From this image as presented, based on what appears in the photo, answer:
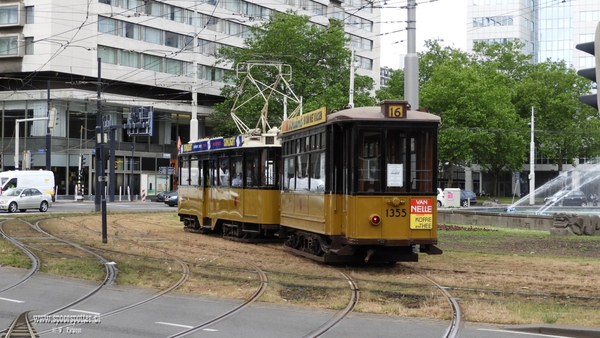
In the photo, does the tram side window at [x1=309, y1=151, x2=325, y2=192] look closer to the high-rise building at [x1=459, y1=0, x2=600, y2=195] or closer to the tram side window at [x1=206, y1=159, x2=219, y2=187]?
the tram side window at [x1=206, y1=159, x2=219, y2=187]

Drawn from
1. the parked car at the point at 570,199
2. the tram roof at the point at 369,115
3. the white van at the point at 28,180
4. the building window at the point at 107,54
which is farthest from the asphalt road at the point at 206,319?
the building window at the point at 107,54

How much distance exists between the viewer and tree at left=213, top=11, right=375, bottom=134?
192 ft

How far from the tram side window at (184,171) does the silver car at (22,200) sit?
17.3 m

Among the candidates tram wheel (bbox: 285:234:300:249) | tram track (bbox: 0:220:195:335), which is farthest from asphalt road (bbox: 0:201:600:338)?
tram wheel (bbox: 285:234:300:249)

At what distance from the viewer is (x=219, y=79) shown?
68750 millimetres

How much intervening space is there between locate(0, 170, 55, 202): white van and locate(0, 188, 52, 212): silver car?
16.9ft

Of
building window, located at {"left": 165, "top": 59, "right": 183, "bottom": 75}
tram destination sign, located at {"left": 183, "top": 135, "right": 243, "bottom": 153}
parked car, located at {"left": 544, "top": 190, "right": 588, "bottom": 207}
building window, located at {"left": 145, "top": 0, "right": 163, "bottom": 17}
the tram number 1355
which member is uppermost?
building window, located at {"left": 145, "top": 0, "right": 163, "bottom": 17}

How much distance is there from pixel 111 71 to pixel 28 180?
1354cm

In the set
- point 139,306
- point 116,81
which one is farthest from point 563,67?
point 139,306

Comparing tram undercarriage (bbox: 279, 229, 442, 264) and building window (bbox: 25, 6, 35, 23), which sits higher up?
building window (bbox: 25, 6, 35, 23)

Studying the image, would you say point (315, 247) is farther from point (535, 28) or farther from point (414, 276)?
point (535, 28)

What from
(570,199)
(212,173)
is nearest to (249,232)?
(212,173)

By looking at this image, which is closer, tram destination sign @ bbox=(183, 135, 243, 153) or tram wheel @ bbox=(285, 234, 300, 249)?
tram wheel @ bbox=(285, 234, 300, 249)

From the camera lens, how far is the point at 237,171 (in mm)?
22516
